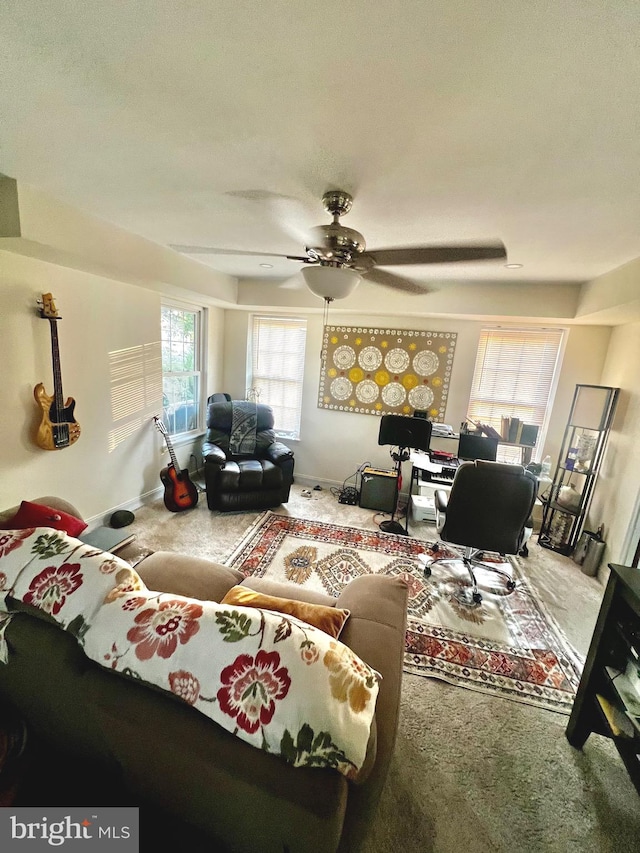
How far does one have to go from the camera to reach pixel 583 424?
300 cm

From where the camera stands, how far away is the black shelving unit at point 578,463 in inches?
112

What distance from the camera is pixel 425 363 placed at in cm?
361

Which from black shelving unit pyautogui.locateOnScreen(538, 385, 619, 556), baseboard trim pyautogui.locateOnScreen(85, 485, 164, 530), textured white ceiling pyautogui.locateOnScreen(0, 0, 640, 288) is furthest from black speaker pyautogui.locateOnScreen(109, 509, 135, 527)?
black shelving unit pyautogui.locateOnScreen(538, 385, 619, 556)

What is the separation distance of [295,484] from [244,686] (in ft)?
11.5

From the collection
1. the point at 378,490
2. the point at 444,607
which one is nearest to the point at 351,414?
the point at 378,490

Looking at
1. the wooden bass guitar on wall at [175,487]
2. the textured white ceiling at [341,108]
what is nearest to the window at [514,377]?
the textured white ceiling at [341,108]

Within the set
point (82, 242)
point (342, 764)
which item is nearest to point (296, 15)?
point (342, 764)

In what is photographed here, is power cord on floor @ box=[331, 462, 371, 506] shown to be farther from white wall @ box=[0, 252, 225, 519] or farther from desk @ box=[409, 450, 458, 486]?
white wall @ box=[0, 252, 225, 519]

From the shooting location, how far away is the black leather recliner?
3.25m

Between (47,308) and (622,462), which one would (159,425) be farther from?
(622,462)

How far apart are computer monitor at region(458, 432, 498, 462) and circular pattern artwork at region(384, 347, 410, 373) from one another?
3.58 feet

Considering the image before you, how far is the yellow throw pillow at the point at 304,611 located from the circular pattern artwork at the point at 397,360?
2.91m

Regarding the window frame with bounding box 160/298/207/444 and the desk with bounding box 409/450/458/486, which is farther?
the window frame with bounding box 160/298/207/444

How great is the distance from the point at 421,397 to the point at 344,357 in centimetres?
100
